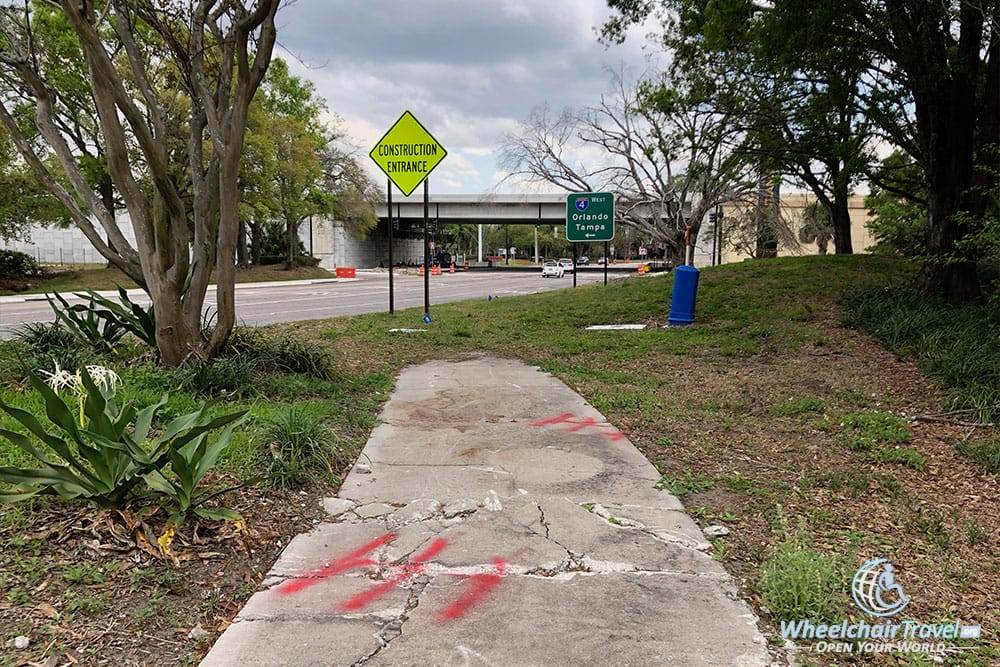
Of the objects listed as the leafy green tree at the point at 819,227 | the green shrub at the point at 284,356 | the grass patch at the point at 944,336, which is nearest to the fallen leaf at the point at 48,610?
the green shrub at the point at 284,356

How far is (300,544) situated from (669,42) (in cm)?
1409

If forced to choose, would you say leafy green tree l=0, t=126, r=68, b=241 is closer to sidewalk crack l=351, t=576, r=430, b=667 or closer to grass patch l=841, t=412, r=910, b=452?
sidewalk crack l=351, t=576, r=430, b=667

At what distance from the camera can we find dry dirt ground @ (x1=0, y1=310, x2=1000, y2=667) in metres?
2.63


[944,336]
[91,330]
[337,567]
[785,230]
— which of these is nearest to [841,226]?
[785,230]

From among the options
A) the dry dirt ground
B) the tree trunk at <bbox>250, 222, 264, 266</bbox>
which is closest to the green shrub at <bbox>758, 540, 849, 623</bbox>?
the dry dirt ground

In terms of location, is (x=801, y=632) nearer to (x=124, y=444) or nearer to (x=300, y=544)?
(x=300, y=544)

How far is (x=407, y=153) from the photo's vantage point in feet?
42.3

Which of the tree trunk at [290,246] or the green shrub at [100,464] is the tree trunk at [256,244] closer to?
the tree trunk at [290,246]

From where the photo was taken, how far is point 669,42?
14.4 m

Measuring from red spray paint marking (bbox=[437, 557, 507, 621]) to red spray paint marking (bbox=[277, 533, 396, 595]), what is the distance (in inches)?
21.4

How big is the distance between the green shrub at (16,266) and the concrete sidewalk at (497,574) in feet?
96.5

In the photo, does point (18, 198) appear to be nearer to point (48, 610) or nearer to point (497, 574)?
point (48, 610)

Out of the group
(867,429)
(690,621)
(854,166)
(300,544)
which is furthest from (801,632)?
(854,166)

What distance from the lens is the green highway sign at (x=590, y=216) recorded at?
23188 mm
